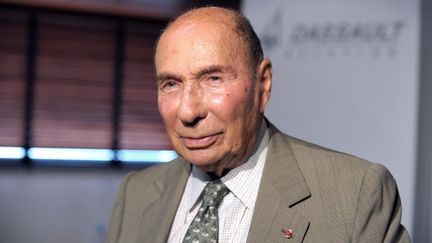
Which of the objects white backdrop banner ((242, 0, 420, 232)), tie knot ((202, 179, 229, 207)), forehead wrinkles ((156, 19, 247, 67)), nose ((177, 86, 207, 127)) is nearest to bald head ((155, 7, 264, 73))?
forehead wrinkles ((156, 19, 247, 67))

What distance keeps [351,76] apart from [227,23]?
108cm

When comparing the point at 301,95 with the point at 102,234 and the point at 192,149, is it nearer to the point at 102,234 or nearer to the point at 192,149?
the point at 192,149

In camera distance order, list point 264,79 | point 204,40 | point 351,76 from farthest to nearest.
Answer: point 351,76 < point 264,79 < point 204,40

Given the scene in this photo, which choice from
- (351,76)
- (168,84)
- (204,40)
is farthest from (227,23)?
(351,76)

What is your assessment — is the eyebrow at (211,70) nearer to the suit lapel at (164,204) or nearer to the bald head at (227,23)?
the bald head at (227,23)

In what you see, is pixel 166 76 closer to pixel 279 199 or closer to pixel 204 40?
pixel 204 40

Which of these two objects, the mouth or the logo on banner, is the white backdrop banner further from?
the mouth

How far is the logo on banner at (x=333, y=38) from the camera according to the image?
1838 mm

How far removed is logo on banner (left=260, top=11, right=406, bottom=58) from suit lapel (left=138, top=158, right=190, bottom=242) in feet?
3.16

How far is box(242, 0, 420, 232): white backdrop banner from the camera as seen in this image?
Result: 1.80 meters

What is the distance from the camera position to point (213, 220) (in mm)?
1011

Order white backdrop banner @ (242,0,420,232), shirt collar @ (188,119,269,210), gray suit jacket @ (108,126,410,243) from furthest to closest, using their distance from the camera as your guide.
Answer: white backdrop banner @ (242,0,420,232) < shirt collar @ (188,119,269,210) < gray suit jacket @ (108,126,410,243)

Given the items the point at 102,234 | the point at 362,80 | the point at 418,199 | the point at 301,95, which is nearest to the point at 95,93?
the point at 102,234

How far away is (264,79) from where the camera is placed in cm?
104
